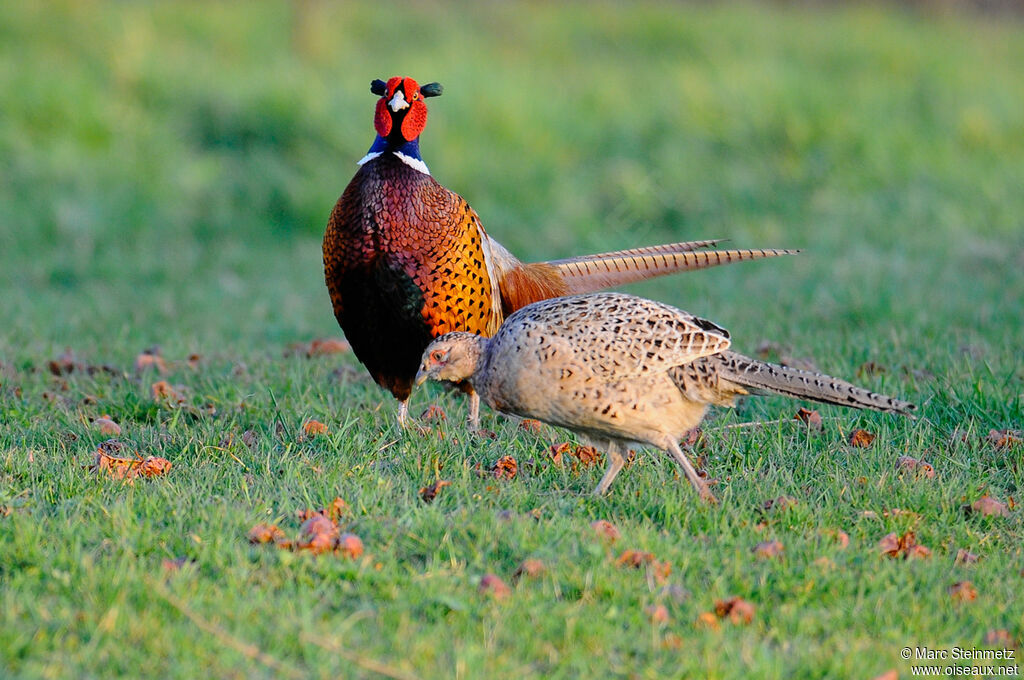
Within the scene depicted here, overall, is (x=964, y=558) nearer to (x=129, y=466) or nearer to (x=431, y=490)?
(x=431, y=490)

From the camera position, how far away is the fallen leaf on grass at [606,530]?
3658mm

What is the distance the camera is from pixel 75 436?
4711 mm

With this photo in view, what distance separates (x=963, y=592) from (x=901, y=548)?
34 cm

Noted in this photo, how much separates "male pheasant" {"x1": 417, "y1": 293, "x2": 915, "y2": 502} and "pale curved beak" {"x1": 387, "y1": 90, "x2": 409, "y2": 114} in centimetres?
140

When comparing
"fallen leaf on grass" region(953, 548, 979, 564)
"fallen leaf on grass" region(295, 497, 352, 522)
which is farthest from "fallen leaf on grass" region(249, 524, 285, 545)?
"fallen leaf on grass" region(953, 548, 979, 564)

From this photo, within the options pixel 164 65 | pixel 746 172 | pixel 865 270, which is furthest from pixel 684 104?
pixel 164 65

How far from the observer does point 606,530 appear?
3.71m

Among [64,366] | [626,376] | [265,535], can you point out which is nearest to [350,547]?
[265,535]

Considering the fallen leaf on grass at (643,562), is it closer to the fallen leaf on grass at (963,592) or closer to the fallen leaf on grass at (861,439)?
the fallen leaf on grass at (963,592)

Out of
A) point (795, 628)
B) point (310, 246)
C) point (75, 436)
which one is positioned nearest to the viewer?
point (795, 628)

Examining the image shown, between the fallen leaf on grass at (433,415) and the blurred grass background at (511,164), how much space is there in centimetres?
177

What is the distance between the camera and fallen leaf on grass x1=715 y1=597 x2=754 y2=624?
129 inches

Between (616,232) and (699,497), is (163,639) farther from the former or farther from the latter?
(616,232)

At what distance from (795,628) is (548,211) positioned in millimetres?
7536
